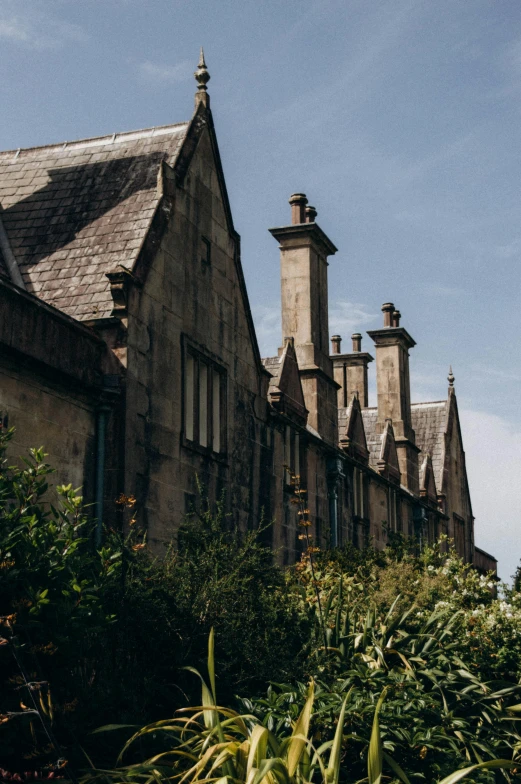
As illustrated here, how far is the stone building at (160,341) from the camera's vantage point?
46.4 feet

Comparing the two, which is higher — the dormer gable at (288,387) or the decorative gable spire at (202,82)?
the decorative gable spire at (202,82)

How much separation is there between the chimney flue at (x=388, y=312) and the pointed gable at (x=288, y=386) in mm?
12364

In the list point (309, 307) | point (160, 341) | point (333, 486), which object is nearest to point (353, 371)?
point (309, 307)

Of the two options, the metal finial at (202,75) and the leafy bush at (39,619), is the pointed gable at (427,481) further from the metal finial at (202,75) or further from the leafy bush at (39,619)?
the leafy bush at (39,619)

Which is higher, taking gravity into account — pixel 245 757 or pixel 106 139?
pixel 106 139

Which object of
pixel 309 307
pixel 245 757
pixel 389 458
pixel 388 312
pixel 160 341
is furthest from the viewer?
pixel 388 312

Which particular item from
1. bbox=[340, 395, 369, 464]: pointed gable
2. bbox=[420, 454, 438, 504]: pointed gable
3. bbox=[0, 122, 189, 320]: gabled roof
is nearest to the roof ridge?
bbox=[0, 122, 189, 320]: gabled roof

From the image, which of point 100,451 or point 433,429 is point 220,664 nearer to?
point 100,451

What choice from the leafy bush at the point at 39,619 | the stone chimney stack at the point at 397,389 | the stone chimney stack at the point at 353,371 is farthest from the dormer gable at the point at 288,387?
the stone chimney stack at the point at 353,371

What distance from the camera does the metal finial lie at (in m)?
18.8

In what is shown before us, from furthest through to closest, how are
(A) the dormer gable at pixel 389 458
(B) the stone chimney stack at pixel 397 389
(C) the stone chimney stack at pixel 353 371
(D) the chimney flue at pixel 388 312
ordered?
(C) the stone chimney stack at pixel 353 371 < (D) the chimney flue at pixel 388 312 < (B) the stone chimney stack at pixel 397 389 < (A) the dormer gable at pixel 389 458

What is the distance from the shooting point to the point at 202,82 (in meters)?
19.0

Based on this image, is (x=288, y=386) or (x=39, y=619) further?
(x=288, y=386)

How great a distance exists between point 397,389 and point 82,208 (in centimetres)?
1814
